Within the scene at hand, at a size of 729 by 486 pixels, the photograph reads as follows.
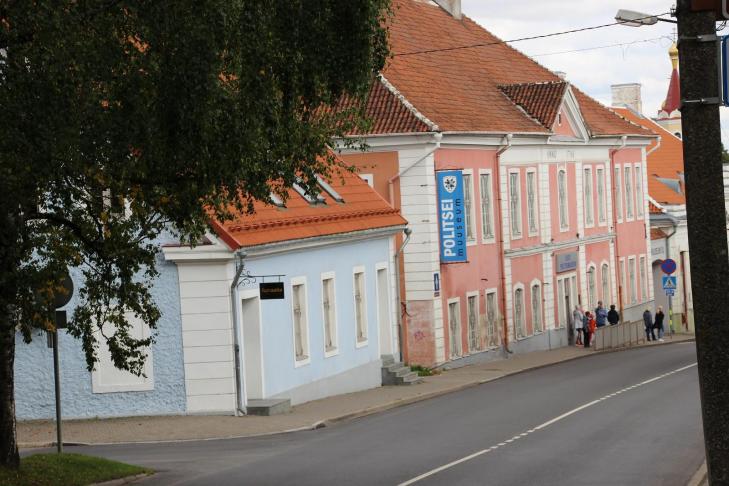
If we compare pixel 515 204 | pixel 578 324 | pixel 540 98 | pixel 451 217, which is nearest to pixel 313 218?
pixel 451 217

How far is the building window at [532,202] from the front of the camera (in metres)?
49.4

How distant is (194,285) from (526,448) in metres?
8.53

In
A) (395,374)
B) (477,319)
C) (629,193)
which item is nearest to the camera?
(395,374)

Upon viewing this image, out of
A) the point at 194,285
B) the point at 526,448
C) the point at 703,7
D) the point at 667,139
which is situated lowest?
the point at 526,448

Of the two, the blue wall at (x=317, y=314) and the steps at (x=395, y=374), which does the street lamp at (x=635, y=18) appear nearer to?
the blue wall at (x=317, y=314)

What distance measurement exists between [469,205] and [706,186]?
114 ft

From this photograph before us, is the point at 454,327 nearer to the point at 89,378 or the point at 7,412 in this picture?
the point at 89,378

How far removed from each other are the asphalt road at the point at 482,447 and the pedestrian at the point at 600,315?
23225 mm

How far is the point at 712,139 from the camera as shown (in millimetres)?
9938

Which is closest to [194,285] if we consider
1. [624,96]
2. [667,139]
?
[667,139]

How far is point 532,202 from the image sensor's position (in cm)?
4991

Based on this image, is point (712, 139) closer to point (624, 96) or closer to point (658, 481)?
point (658, 481)

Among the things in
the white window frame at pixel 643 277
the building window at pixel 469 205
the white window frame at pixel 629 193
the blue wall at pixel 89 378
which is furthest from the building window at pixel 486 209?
the white window frame at pixel 643 277

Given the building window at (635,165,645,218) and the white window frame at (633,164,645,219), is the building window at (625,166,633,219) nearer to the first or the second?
the white window frame at (633,164,645,219)
